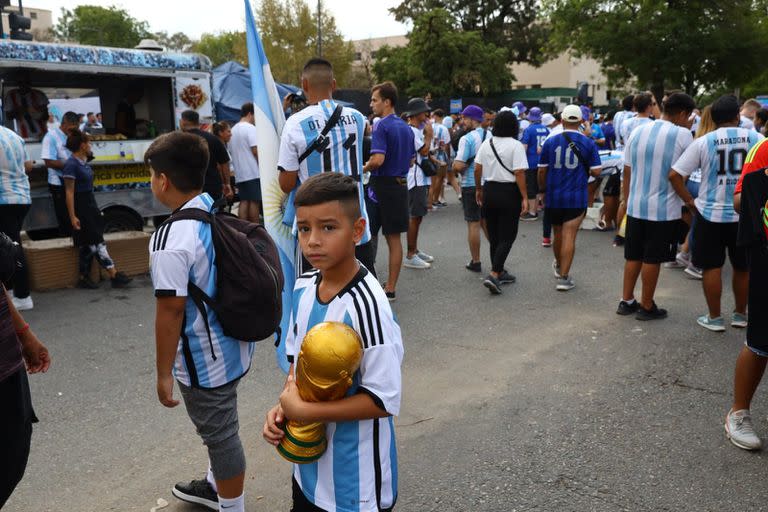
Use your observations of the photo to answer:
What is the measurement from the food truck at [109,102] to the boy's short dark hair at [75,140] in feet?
5.30

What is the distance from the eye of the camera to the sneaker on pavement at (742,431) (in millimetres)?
3641

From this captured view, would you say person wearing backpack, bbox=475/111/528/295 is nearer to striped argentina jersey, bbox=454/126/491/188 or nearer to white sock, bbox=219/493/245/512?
striped argentina jersey, bbox=454/126/491/188

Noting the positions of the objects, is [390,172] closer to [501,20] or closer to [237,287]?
[237,287]

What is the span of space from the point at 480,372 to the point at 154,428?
7.60ft

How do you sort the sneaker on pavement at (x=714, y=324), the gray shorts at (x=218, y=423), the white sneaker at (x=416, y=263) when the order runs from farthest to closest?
the white sneaker at (x=416, y=263)
the sneaker on pavement at (x=714, y=324)
the gray shorts at (x=218, y=423)

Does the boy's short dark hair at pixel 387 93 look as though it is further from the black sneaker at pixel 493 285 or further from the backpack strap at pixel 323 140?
the black sneaker at pixel 493 285

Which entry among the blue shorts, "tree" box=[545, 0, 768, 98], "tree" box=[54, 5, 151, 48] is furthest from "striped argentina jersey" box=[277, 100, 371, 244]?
"tree" box=[54, 5, 151, 48]

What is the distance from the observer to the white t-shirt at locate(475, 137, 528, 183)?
672 cm

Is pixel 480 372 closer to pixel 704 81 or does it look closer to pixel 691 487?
pixel 691 487

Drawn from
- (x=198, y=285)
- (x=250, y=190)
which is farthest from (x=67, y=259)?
(x=198, y=285)

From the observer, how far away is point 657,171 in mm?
5742

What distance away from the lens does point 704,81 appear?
33500mm

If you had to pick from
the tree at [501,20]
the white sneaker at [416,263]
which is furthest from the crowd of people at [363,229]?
the tree at [501,20]

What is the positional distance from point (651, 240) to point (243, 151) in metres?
5.44
